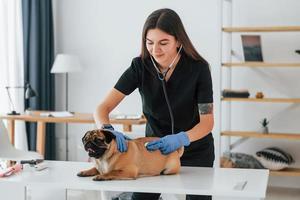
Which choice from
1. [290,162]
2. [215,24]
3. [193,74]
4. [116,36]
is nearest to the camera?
[193,74]

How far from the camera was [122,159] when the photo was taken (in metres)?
1.87

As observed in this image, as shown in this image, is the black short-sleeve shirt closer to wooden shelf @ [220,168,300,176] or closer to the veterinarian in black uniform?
the veterinarian in black uniform

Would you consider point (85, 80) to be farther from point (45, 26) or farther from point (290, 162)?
point (290, 162)

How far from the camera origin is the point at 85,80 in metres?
5.10

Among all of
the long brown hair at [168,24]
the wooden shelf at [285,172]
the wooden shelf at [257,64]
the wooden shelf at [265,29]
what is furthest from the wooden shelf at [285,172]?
the long brown hair at [168,24]

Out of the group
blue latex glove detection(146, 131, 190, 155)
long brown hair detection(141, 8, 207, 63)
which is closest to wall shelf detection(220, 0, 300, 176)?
long brown hair detection(141, 8, 207, 63)

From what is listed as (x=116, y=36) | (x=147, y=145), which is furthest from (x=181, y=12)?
(x=147, y=145)

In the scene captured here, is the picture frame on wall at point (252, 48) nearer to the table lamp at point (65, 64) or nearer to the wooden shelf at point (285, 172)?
the wooden shelf at point (285, 172)

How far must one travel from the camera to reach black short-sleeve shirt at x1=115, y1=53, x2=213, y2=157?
216 centimetres

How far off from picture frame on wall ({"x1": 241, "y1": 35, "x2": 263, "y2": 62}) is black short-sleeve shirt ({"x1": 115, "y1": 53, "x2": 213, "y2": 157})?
2.26m

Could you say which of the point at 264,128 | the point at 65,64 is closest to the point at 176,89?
the point at 264,128

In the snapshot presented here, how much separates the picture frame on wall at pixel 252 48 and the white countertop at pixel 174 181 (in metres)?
2.43

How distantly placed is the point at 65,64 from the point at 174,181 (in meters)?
3.07

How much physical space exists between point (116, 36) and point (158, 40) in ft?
9.83
